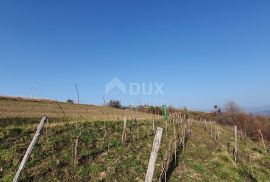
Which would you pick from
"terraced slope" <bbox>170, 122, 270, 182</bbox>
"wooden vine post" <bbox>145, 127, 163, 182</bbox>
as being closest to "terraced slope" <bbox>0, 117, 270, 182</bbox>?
"terraced slope" <bbox>170, 122, 270, 182</bbox>

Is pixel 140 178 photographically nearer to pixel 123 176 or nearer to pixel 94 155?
pixel 123 176

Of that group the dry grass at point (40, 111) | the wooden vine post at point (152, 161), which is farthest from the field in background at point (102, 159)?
the dry grass at point (40, 111)

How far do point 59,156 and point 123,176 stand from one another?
3.31 m

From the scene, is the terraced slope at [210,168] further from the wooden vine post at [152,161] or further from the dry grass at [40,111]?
the dry grass at [40,111]

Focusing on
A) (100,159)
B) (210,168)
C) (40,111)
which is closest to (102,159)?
(100,159)

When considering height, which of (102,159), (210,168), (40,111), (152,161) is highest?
(40,111)

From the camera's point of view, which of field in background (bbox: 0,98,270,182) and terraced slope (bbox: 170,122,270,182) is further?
terraced slope (bbox: 170,122,270,182)

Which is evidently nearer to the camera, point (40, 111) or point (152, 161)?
point (152, 161)

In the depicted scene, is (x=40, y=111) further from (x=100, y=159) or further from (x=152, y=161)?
(x=152, y=161)

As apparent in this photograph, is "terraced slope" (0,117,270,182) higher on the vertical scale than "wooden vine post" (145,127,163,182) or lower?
lower

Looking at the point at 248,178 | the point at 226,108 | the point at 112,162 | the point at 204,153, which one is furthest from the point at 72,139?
the point at 226,108

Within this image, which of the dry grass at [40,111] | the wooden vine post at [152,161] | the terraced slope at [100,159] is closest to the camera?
the wooden vine post at [152,161]

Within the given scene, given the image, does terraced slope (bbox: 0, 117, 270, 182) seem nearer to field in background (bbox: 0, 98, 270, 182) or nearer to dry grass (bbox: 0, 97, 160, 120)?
field in background (bbox: 0, 98, 270, 182)

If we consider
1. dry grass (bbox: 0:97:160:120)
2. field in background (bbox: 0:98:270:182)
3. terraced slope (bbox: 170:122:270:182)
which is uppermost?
dry grass (bbox: 0:97:160:120)
